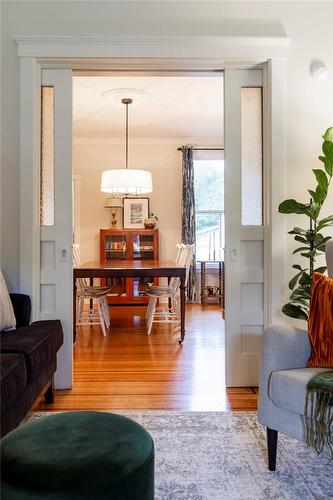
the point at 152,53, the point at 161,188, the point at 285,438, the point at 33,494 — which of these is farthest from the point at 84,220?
the point at 33,494

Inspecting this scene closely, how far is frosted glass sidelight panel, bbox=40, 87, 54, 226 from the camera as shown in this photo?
9.12 ft

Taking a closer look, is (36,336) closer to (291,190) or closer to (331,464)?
(331,464)

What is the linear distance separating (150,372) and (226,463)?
1.34 meters

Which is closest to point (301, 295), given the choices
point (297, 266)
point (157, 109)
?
point (297, 266)

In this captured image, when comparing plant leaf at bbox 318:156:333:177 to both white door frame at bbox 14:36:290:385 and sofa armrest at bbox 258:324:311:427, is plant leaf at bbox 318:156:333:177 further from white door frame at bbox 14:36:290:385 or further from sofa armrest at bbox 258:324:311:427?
sofa armrest at bbox 258:324:311:427

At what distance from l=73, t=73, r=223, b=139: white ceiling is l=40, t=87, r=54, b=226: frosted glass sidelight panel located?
53.8 inches

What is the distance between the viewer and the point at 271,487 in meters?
1.61

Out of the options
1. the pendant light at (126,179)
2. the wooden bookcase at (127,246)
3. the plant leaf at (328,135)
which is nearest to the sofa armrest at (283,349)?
the plant leaf at (328,135)

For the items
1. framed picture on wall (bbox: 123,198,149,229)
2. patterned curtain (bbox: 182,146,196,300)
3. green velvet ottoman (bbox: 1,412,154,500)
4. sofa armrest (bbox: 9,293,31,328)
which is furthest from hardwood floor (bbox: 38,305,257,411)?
framed picture on wall (bbox: 123,198,149,229)

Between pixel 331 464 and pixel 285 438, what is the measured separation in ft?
0.94

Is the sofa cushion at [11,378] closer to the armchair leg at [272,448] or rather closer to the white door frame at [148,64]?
the white door frame at [148,64]

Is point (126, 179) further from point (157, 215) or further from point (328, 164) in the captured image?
point (328, 164)

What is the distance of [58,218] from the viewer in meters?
2.76

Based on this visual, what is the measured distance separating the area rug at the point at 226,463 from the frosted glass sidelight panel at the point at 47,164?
1384 mm
